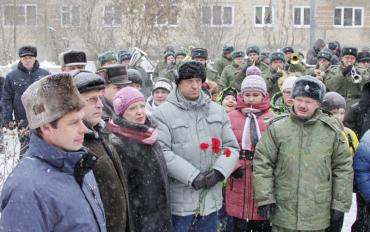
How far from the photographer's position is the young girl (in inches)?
207

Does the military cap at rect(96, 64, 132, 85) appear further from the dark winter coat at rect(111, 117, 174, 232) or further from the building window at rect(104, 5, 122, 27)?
the building window at rect(104, 5, 122, 27)

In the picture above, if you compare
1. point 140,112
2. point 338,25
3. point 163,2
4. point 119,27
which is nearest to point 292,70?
point 140,112

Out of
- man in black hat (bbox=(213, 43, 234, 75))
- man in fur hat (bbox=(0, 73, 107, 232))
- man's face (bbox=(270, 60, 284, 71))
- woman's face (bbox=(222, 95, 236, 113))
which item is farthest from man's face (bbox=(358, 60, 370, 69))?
man in fur hat (bbox=(0, 73, 107, 232))

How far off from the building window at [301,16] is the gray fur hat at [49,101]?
105 ft

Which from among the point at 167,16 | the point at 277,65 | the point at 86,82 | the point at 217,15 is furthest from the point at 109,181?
the point at 217,15

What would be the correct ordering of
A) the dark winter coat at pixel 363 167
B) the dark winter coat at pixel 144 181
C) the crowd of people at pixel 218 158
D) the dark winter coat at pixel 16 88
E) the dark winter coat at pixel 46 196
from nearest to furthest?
1. the dark winter coat at pixel 46 196
2. the crowd of people at pixel 218 158
3. the dark winter coat at pixel 144 181
4. the dark winter coat at pixel 363 167
5. the dark winter coat at pixel 16 88

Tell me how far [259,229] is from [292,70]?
621 cm

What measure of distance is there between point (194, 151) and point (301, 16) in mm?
30191

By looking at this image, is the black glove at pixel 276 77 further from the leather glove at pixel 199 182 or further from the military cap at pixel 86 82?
the military cap at pixel 86 82

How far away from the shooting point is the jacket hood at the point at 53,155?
8.93 ft

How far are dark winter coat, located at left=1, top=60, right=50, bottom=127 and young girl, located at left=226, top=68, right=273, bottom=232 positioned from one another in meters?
4.27

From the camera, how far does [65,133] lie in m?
2.78

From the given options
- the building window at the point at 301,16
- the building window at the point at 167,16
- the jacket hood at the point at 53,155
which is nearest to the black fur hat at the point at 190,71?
the jacket hood at the point at 53,155

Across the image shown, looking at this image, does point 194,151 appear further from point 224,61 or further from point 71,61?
point 224,61
